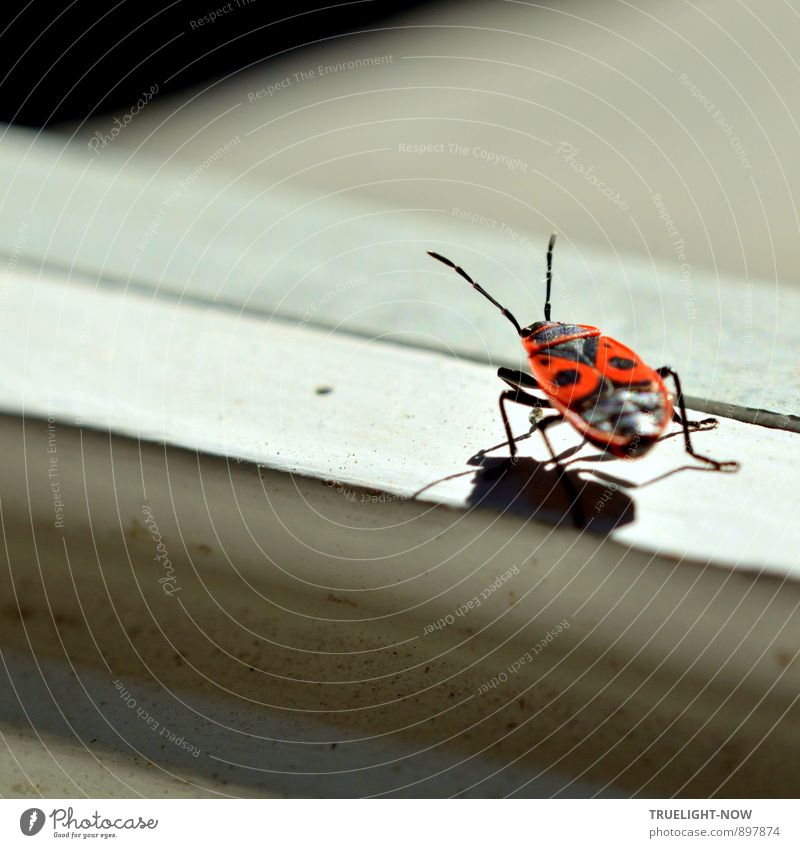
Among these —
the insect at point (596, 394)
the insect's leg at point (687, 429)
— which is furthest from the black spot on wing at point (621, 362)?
the insect's leg at point (687, 429)

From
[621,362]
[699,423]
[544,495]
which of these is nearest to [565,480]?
[544,495]

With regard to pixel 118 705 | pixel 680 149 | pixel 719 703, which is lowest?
pixel 719 703

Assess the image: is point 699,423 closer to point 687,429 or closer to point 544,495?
point 687,429

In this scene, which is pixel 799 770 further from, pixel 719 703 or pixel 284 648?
pixel 284 648

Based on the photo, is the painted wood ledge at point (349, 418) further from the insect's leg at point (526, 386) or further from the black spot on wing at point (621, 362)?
the black spot on wing at point (621, 362)

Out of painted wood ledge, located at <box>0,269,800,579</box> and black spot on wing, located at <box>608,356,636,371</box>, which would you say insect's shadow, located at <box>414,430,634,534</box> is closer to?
painted wood ledge, located at <box>0,269,800,579</box>

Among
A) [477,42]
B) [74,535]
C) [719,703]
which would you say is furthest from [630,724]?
[477,42]
